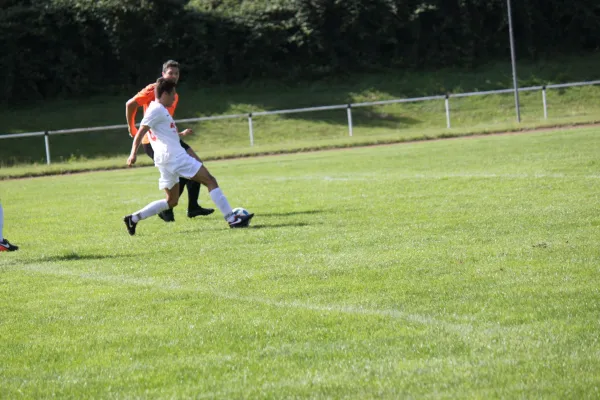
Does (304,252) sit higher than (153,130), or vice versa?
(153,130)

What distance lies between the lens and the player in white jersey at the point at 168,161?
40.0ft

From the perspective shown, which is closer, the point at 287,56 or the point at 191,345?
the point at 191,345

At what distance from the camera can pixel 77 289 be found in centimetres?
831

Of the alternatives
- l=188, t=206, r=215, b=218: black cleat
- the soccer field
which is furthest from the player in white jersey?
l=188, t=206, r=215, b=218: black cleat

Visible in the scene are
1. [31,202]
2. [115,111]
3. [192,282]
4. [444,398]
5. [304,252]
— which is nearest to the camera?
[444,398]

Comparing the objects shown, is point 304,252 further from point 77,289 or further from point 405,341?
point 405,341

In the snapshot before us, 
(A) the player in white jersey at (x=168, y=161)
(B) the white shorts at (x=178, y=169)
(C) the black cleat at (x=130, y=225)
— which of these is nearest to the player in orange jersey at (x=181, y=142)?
(A) the player in white jersey at (x=168, y=161)

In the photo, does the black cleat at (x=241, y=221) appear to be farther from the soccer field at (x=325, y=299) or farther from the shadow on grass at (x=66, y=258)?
the shadow on grass at (x=66, y=258)

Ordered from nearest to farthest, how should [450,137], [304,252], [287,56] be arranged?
[304,252], [450,137], [287,56]

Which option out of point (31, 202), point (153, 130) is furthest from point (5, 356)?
point (31, 202)

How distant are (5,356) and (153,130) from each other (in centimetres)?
666

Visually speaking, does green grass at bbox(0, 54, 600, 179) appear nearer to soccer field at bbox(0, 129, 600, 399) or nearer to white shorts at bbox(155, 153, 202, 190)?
white shorts at bbox(155, 153, 202, 190)

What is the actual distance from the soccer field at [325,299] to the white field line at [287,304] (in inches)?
0.8

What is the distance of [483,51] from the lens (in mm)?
49656
